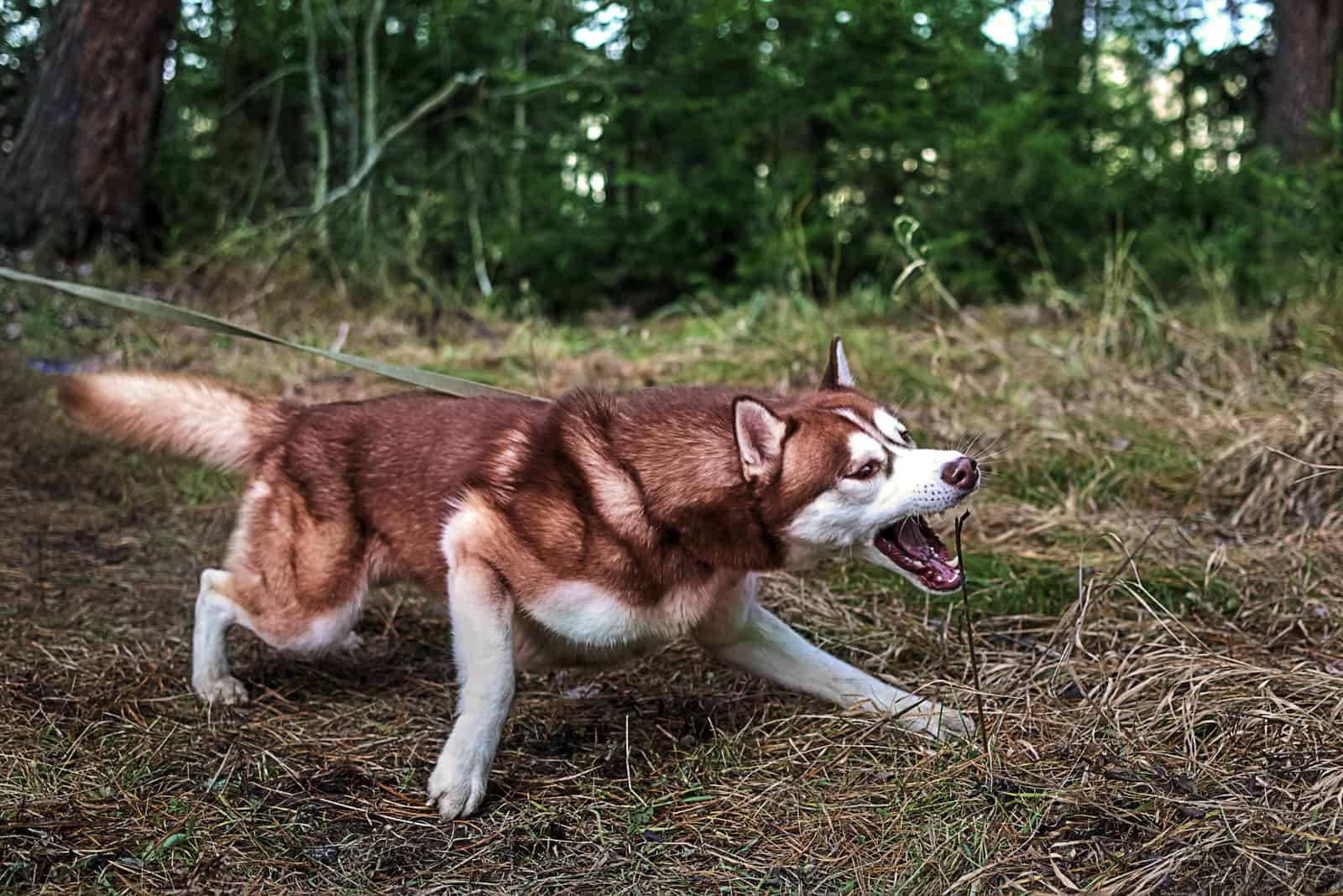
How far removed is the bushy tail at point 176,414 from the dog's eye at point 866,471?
6.25 ft

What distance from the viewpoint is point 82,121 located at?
8.34m

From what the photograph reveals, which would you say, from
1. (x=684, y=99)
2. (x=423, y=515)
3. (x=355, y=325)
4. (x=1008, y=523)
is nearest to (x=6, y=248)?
(x=355, y=325)

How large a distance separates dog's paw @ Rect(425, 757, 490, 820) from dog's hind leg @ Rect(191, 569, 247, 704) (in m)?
0.98

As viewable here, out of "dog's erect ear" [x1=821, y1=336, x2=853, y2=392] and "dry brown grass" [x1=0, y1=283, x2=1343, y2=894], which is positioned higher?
"dog's erect ear" [x1=821, y1=336, x2=853, y2=392]

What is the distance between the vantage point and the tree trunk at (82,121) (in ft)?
26.9

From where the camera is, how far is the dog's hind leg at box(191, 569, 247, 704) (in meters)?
3.47

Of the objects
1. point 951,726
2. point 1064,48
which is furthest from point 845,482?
point 1064,48

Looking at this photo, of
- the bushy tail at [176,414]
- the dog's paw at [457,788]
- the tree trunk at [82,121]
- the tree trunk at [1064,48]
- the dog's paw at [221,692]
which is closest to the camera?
the dog's paw at [457,788]

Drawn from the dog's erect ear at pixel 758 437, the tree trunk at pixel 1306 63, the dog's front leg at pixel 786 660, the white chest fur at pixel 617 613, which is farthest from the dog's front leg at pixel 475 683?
the tree trunk at pixel 1306 63

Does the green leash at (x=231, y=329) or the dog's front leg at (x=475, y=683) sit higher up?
the green leash at (x=231, y=329)

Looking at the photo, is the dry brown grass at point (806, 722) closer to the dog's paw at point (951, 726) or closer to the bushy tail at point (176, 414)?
the dog's paw at point (951, 726)

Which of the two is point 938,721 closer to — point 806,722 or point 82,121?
point 806,722

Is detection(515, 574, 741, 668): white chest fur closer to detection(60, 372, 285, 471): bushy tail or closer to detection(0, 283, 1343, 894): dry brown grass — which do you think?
detection(0, 283, 1343, 894): dry brown grass

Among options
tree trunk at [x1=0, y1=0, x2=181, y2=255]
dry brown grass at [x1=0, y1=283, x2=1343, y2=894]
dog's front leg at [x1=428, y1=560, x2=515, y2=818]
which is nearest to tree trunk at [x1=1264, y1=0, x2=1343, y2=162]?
dry brown grass at [x1=0, y1=283, x2=1343, y2=894]
